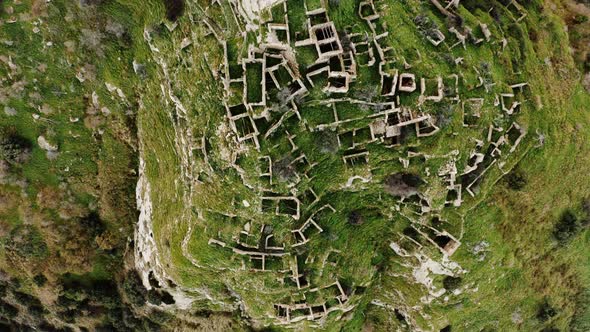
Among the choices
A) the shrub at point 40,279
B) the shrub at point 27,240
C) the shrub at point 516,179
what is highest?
the shrub at point 27,240

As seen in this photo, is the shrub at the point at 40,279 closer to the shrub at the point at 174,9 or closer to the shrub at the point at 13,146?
the shrub at the point at 13,146

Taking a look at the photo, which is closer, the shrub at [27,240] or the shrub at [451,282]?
the shrub at [451,282]

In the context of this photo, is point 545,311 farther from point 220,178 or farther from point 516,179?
point 220,178

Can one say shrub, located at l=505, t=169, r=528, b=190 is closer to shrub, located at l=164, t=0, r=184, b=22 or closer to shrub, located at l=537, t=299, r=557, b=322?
shrub, located at l=537, t=299, r=557, b=322

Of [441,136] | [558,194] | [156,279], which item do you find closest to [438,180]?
[441,136]

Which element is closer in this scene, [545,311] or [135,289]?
[545,311]

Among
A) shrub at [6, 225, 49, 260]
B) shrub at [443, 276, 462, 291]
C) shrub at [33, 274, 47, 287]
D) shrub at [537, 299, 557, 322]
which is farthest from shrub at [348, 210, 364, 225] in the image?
shrub at [33, 274, 47, 287]

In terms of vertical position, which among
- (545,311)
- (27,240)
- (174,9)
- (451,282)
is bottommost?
(545,311)

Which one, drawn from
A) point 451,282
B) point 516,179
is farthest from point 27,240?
point 516,179

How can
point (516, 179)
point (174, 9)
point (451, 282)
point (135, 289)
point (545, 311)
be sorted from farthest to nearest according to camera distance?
point (135, 289) < point (545, 311) < point (451, 282) < point (516, 179) < point (174, 9)

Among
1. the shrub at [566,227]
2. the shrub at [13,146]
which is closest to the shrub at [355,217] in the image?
the shrub at [566,227]

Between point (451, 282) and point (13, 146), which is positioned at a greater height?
point (13, 146)
